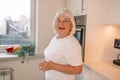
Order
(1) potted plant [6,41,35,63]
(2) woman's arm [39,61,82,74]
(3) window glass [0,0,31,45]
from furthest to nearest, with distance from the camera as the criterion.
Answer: (3) window glass [0,0,31,45] < (1) potted plant [6,41,35,63] < (2) woman's arm [39,61,82,74]

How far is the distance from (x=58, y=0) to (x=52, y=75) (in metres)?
1.44

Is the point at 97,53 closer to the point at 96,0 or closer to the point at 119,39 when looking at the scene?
the point at 119,39

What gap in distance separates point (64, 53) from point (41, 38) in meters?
1.20

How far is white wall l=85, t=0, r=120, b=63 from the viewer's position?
197 cm

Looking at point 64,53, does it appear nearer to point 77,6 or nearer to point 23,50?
point 77,6

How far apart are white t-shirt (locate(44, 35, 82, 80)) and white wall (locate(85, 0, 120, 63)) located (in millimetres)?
609

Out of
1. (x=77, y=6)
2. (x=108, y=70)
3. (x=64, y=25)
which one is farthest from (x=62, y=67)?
(x=77, y=6)

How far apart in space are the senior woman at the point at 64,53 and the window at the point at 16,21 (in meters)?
1.19

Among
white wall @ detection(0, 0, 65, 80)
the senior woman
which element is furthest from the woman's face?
white wall @ detection(0, 0, 65, 80)

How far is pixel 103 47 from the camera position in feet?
6.79

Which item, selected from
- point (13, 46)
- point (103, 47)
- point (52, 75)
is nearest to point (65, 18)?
point (52, 75)

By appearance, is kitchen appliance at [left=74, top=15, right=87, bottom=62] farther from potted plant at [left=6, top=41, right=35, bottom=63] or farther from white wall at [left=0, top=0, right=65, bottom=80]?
potted plant at [left=6, top=41, right=35, bottom=63]

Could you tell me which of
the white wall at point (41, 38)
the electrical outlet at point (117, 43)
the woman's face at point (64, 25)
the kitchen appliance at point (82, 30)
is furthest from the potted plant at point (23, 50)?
the electrical outlet at point (117, 43)

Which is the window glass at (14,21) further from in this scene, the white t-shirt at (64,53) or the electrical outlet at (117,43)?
the electrical outlet at (117,43)
